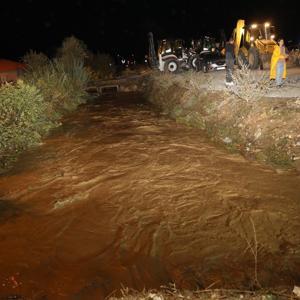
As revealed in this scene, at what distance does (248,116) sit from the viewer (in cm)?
1015

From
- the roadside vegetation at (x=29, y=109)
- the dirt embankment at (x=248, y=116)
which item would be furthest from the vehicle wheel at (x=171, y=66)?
the dirt embankment at (x=248, y=116)

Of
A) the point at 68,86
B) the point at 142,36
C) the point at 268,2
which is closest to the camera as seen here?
the point at 68,86

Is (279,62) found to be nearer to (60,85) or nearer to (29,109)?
(29,109)

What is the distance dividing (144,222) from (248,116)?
5396 mm

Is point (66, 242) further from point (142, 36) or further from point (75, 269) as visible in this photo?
point (142, 36)

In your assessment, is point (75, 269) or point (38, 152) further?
point (38, 152)

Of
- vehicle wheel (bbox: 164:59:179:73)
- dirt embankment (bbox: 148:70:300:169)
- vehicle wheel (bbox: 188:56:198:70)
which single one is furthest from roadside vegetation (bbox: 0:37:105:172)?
vehicle wheel (bbox: 188:56:198:70)

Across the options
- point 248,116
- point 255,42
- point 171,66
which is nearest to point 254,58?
point 255,42

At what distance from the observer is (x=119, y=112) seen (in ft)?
56.0

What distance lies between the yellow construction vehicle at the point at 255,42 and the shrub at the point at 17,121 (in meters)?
10.2

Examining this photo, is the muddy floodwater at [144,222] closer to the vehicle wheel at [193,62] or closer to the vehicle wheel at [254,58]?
the vehicle wheel at [254,58]

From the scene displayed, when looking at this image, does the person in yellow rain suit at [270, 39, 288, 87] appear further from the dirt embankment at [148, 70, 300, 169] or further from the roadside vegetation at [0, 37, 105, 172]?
the roadside vegetation at [0, 37, 105, 172]

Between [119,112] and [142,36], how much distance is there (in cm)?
4356

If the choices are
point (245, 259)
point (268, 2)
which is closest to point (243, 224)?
point (245, 259)
